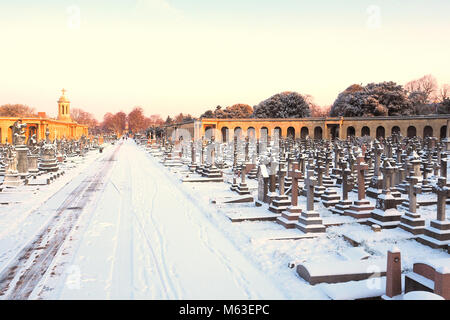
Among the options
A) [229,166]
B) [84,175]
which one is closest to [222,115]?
[229,166]

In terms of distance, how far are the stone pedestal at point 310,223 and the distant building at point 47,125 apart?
38666mm

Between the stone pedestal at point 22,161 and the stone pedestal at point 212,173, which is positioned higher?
the stone pedestal at point 22,161

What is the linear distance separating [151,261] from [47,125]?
63160 millimetres

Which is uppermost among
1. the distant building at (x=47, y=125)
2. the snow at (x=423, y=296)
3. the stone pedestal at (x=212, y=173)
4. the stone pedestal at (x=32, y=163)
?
the distant building at (x=47, y=125)

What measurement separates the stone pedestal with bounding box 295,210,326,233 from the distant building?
3867 cm

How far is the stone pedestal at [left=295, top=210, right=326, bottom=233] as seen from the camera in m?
9.41

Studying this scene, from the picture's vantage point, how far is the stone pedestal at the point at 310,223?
9413 mm

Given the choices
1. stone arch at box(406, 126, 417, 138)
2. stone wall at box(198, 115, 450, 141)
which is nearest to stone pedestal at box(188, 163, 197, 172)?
stone wall at box(198, 115, 450, 141)

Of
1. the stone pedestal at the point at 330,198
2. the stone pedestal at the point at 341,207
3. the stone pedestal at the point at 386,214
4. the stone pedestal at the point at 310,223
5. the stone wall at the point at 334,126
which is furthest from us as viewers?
the stone wall at the point at 334,126

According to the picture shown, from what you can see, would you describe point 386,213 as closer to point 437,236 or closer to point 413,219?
point 413,219

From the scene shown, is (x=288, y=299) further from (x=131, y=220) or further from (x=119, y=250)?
(x=131, y=220)

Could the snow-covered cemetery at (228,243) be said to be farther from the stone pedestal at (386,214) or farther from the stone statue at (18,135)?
the stone statue at (18,135)

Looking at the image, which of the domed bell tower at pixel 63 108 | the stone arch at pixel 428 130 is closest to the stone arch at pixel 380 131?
Result: the stone arch at pixel 428 130

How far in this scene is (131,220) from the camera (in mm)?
10820
